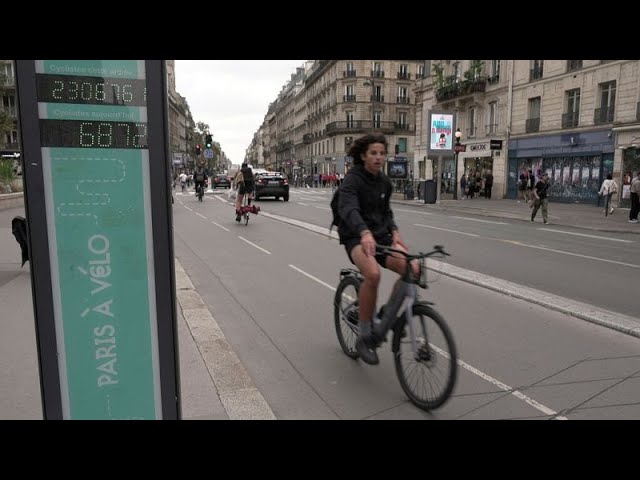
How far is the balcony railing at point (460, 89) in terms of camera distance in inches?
1401

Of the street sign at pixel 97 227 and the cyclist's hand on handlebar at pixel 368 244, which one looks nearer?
the street sign at pixel 97 227

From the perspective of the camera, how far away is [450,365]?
3.33 metres

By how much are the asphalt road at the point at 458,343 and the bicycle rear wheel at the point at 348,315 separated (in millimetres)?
115

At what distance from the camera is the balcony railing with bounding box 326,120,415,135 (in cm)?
7225

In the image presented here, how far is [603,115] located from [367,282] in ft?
88.5

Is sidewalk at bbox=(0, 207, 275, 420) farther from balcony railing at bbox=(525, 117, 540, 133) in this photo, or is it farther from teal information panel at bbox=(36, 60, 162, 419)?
balcony railing at bbox=(525, 117, 540, 133)

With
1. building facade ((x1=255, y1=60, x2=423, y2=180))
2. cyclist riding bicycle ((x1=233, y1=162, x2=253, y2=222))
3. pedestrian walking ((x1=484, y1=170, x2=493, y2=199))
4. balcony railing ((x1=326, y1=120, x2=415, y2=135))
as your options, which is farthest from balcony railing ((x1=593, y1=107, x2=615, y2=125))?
balcony railing ((x1=326, y1=120, x2=415, y2=135))

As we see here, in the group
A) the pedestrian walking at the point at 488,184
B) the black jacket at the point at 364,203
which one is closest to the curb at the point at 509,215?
the pedestrian walking at the point at 488,184

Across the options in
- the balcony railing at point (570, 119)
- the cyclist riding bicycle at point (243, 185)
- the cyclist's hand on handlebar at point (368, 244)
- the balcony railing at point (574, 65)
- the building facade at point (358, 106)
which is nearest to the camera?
the cyclist's hand on handlebar at point (368, 244)

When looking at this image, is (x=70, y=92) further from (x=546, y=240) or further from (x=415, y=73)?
(x=415, y=73)

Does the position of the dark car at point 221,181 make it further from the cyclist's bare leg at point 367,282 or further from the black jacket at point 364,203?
the cyclist's bare leg at point 367,282

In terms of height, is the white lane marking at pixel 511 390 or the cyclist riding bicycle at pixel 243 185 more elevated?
the cyclist riding bicycle at pixel 243 185

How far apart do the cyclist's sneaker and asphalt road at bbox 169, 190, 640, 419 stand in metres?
0.17

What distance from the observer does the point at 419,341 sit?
3.58 meters
